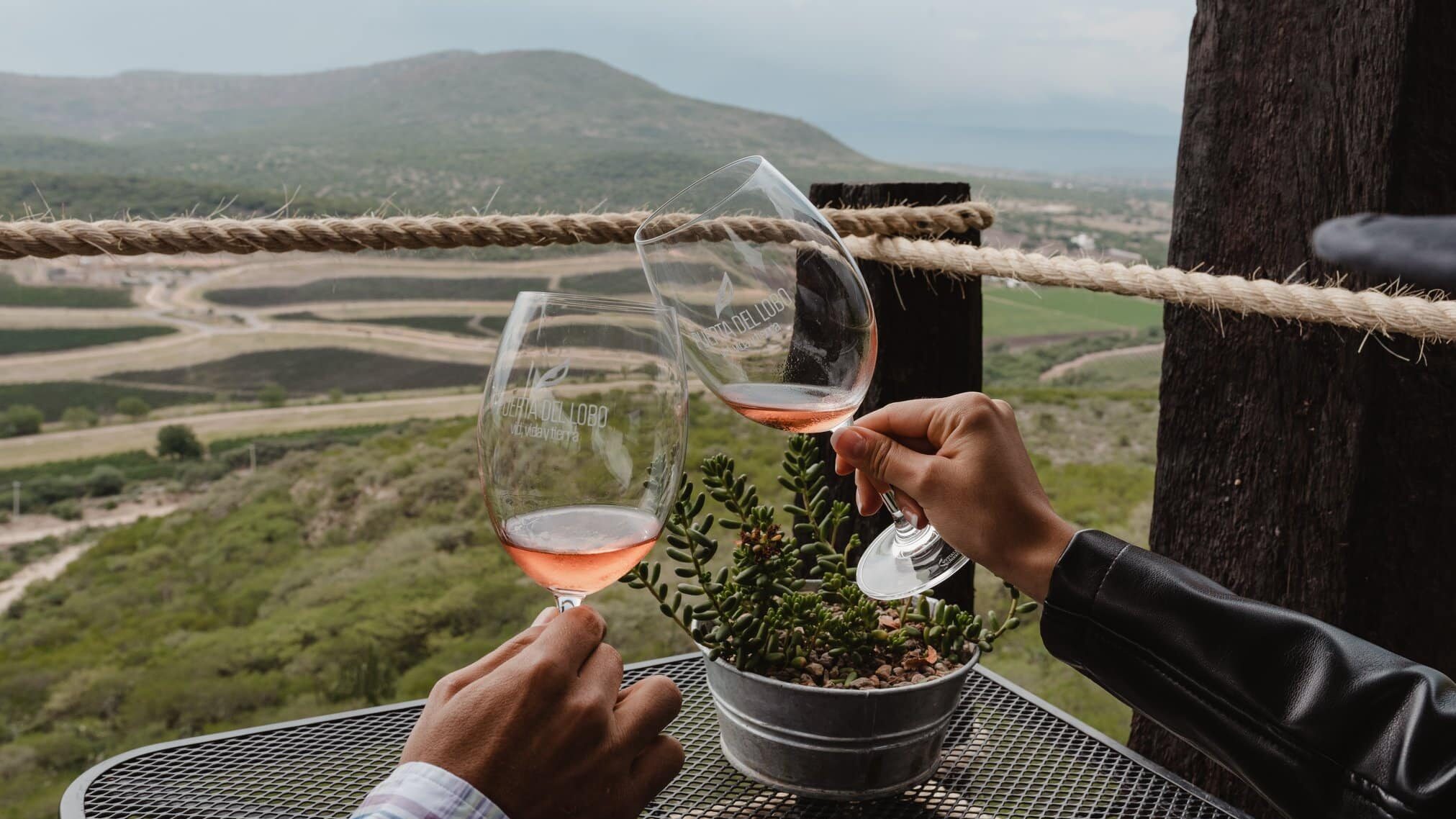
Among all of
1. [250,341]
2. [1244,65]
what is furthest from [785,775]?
[250,341]

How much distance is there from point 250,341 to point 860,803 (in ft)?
38.6

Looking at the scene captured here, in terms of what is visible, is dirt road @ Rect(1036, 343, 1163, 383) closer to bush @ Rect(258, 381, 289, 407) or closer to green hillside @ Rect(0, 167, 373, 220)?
green hillside @ Rect(0, 167, 373, 220)

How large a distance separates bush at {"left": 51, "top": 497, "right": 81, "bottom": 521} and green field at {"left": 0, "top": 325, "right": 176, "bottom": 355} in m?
1.78

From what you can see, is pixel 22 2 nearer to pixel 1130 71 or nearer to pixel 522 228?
pixel 1130 71

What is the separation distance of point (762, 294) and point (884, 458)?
18cm

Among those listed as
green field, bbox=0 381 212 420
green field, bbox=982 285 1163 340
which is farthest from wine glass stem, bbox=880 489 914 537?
green field, bbox=0 381 212 420

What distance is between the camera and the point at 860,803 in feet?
2.76

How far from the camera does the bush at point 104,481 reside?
995cm

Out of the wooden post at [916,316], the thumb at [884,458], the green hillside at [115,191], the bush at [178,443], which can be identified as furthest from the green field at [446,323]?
the thumb at [884,458]

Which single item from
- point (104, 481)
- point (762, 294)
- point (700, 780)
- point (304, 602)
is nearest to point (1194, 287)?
point (762, 294)

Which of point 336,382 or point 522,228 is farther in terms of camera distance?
point 336,382

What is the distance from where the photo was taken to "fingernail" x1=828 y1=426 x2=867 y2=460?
0.85 metres

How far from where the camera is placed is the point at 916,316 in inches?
62.4

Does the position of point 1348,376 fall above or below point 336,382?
above
